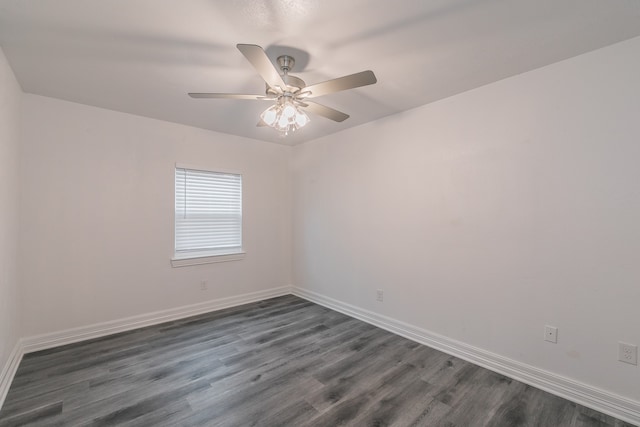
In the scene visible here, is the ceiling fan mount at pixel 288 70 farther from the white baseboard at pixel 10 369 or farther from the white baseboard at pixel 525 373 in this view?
the white baseboard at pixel 10 369

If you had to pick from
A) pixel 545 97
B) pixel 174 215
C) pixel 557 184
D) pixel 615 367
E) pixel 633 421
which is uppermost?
pixel 545 97

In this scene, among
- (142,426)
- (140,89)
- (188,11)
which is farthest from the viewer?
(140,89)

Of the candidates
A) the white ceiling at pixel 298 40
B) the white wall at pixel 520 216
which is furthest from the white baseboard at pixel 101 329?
the white ceiling at pixel 298 40

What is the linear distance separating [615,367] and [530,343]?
17.6 inches

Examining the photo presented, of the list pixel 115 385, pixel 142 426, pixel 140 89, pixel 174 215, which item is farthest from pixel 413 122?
pixel 115 385

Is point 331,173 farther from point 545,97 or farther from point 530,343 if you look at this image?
point 530,343

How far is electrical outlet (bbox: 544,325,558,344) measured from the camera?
6.66 ft

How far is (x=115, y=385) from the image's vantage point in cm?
206

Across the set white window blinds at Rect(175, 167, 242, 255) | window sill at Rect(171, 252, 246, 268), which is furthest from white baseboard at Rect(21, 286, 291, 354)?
white window blinds at Rect(175, 167, 242, 255)

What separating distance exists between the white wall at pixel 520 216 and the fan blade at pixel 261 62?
1.68 metres

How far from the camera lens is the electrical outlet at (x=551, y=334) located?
80.0 inches

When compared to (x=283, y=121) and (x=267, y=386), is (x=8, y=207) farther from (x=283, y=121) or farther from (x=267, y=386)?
(x=267, y=386)

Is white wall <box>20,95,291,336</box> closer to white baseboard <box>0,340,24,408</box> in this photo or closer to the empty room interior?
the empty room interior

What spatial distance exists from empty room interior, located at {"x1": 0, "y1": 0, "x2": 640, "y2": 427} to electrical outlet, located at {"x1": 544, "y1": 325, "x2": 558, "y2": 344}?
30mm
